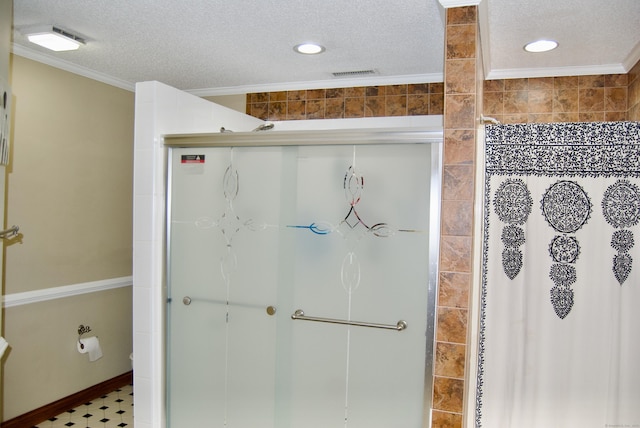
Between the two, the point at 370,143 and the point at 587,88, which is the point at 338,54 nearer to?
the point at 370,143

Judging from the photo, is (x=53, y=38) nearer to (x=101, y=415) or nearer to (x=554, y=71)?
(x=101, y=415)

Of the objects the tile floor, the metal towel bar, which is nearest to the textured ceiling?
the metal towel bar

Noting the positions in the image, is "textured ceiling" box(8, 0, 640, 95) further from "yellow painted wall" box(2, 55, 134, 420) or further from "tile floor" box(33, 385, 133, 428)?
"tile floor" box(33, 385, 133, 428)

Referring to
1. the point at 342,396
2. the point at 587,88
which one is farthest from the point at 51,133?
the point at 587,88

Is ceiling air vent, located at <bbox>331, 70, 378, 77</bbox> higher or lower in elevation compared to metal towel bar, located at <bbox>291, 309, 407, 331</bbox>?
higher

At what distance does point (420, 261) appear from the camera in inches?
81.2

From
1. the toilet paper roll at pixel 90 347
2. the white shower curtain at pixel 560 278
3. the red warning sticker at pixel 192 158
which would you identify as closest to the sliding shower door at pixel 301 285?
the red warning sticker at pixel 192 158

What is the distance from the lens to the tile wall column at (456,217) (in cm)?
195

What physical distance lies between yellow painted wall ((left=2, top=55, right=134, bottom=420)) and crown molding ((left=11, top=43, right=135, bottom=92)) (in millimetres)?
40

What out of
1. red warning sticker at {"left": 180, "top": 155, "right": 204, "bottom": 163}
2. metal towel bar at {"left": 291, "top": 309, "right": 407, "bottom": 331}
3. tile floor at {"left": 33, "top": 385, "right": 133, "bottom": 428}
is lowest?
tile floor at {"left": 33, "top": 385, "right": 133, "bottom": 428}

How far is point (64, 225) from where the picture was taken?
3160 mm

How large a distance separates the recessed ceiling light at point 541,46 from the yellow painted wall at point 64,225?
9.32 ft

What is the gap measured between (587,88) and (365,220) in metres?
1.89

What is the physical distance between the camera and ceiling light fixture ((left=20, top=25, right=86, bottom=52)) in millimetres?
2496
